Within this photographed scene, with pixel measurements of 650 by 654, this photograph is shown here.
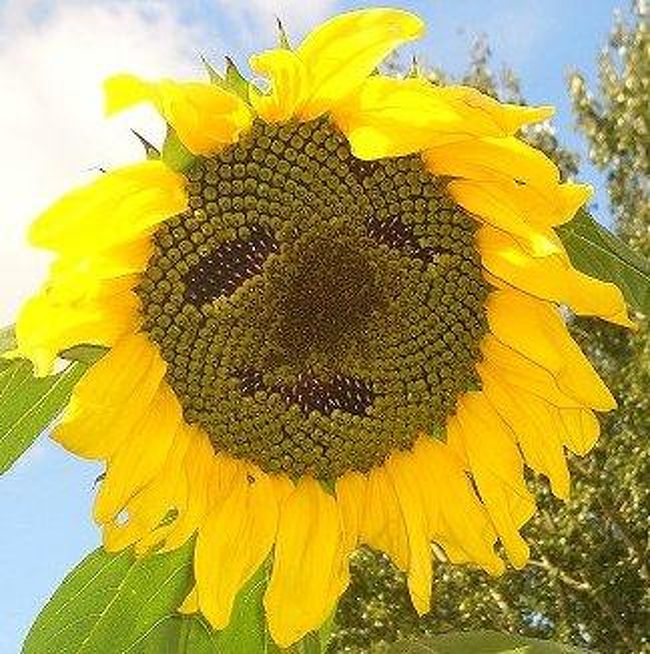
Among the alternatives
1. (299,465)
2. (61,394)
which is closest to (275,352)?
(299,465)

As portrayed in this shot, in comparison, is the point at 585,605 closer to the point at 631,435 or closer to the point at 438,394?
the point at 631,435

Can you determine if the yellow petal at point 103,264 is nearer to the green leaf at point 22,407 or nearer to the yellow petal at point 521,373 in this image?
the green leaf at point 22,407

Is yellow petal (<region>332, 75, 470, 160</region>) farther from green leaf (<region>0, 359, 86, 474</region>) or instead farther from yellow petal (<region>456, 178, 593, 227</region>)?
green leaf (<region>0, 359, 86, 474</region>)

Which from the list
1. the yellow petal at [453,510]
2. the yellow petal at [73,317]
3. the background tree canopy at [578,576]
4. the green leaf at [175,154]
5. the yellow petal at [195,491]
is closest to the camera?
the yellow petal at [73,317]

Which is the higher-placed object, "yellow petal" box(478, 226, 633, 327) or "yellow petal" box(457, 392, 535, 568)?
"yellow petal" box(478, 226, 633, 327)

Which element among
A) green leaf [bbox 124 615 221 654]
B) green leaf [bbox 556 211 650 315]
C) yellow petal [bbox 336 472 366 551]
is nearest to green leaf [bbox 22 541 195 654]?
green leaf [bbox 124 615 221 654]

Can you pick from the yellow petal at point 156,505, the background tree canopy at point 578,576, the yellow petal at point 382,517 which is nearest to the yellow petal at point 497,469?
the yellow petal at point 382,517

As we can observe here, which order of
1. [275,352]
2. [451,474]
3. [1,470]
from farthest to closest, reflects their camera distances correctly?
[451,474], [275,352], [1,470]
